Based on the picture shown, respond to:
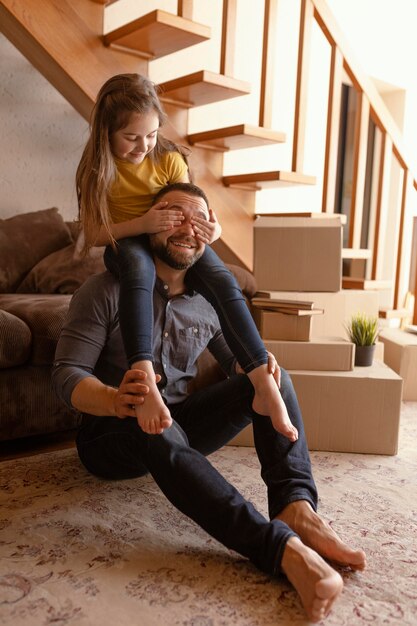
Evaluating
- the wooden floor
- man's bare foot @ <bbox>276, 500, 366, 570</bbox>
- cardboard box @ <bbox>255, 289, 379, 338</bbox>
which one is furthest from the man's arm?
cardboard box @ <bbox>255, 289, 379, 338</bbox>

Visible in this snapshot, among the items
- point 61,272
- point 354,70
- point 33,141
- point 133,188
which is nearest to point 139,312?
point 133,188

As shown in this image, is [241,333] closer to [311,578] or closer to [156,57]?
[311,578]

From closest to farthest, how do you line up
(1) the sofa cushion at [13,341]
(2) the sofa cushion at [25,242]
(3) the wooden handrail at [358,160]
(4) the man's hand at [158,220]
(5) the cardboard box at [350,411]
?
(4) the man's hand at [158,220] → (1) the sofa cushion at [13,341] → (5) the cardboard box at [350,411] → (2) the sofa cushion at [25,242] → (3) the wooden handrail at [358,160]

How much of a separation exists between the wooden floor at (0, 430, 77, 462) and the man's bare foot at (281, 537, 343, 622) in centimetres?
105

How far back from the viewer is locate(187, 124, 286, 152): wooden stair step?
2.50 m

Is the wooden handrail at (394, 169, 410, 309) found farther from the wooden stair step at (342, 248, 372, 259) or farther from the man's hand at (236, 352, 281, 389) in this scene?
the man's hand at (236, 352, 281, 389)

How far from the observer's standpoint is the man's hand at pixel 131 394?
1.24 metres

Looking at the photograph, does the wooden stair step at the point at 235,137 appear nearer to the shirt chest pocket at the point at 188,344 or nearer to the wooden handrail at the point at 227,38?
the wooden handrail at the point at 227,38

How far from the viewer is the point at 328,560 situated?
126 cm

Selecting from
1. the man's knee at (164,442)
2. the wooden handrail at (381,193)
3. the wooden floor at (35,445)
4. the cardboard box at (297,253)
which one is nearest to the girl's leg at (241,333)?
the man's knee at (164,442)

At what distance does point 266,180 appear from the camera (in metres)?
2.68

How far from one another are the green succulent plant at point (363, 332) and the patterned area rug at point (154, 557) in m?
0.57

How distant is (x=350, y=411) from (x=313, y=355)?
227 millimetres

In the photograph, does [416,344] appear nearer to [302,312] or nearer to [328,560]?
[302,312]
